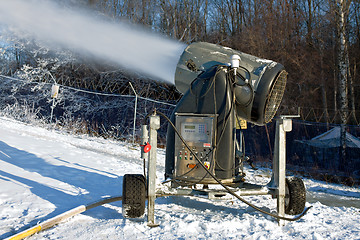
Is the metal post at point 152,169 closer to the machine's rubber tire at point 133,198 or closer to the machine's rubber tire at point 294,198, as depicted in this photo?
the machine's rubber tire at point 133,198

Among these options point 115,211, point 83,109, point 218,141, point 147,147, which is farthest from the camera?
point 83,109

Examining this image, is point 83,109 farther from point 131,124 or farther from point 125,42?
point 125,42

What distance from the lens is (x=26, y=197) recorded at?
4.74 metres

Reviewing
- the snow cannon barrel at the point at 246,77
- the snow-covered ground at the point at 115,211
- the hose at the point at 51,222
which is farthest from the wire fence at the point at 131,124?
the hose at the point at 51,222

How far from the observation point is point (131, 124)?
15.6m

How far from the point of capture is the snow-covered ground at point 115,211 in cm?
367

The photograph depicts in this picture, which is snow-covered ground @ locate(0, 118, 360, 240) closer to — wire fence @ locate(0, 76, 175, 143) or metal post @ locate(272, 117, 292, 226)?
metal post @ locate(272, 117, 292, 226)

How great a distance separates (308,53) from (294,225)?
1423 centimetres

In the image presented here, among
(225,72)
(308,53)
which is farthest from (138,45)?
(308,53)

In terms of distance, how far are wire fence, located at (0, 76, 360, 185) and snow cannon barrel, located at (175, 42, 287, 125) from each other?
480 cm

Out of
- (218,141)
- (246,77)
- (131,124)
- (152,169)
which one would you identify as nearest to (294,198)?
(218,141)

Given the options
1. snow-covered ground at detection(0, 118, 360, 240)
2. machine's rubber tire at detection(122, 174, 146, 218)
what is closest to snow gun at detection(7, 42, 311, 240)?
machine's rubber tire at detection(122, 174, 146, 218)

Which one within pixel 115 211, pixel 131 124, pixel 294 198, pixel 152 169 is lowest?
pixel 115 211

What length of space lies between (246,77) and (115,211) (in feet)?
8.86
